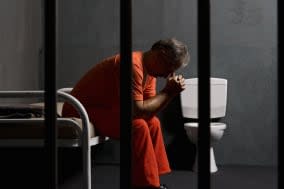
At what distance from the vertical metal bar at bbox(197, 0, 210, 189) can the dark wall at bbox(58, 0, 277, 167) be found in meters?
3.25

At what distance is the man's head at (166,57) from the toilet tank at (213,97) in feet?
4.23

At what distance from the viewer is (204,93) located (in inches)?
24.8

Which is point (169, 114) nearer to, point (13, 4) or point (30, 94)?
point (13, 4)

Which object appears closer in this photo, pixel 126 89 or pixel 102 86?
pixel 126 89

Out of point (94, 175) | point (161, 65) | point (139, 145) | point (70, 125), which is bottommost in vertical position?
point (94, 175)

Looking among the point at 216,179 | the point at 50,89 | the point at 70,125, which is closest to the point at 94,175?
the point at 216,179

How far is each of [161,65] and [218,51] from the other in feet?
4.96

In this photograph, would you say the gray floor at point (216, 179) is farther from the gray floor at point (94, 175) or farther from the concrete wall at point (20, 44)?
the concrete wall at point (20, 44)

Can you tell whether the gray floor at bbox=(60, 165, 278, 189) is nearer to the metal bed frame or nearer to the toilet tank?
the toilet tank

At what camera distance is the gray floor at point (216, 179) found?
3.13 metres

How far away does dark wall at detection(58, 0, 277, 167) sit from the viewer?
387 cm

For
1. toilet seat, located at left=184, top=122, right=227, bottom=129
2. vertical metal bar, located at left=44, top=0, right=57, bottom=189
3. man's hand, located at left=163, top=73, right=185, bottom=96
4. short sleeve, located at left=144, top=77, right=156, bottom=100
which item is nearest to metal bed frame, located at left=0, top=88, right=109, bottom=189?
man's hand, located at left=163, top=73, right=185, bottom=96

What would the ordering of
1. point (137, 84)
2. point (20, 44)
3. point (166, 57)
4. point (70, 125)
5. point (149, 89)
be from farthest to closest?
point (20, 44) → point (149, 89) → point (166, 57) → point (137, 84) → point (70, 125)

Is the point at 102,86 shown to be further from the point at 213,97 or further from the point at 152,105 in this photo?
the point at 213,97
